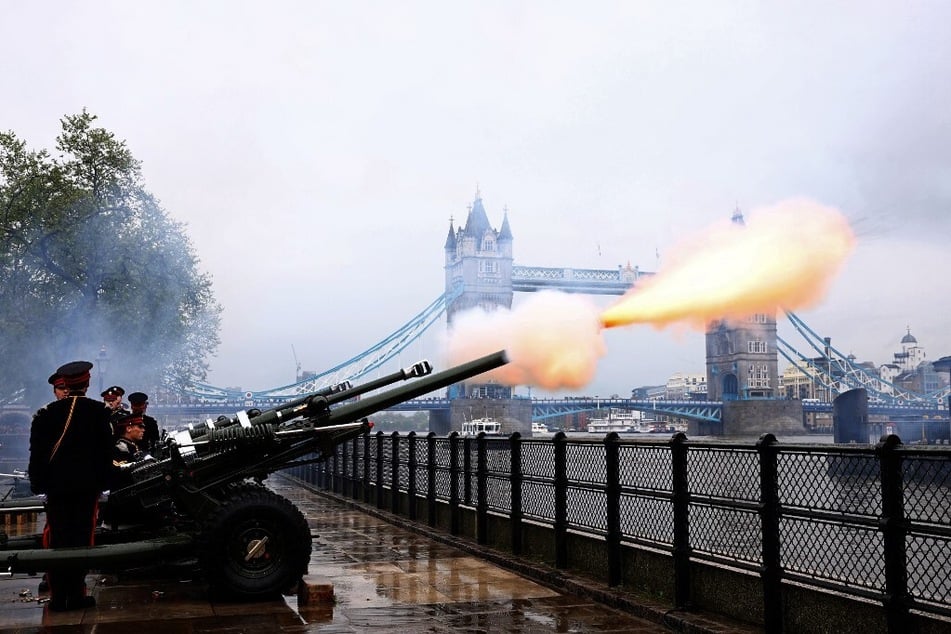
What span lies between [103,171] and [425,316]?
163 feet

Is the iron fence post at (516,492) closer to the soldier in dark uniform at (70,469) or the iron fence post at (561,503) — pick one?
the iron fence post at (561,503)

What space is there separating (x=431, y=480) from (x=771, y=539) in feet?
28.6

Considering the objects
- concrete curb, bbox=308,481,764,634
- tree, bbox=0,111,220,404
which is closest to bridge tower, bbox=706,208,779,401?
tree, bbox=0,111,220,404

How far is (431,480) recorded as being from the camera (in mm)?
15359

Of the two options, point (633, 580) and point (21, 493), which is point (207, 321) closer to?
point (21, 493)

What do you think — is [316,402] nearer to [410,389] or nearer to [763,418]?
[410,389]

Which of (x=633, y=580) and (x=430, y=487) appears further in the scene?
(x=430, y=487)

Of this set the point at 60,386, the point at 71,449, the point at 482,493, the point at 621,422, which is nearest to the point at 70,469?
the point at 71,449

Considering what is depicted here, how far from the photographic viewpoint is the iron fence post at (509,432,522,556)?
11672mm

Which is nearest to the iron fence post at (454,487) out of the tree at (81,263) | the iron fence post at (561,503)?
the iron fence post at (561,503)

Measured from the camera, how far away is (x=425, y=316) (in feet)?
281

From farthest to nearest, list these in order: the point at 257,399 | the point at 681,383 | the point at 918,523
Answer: the point at 681,383 < the point at 257,399 < the point at 918,523

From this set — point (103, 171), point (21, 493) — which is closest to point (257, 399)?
point (103, 171)

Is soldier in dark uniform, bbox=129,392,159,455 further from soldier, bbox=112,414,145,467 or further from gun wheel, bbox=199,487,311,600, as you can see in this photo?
gun wheel, bbox=199,487,311,600
